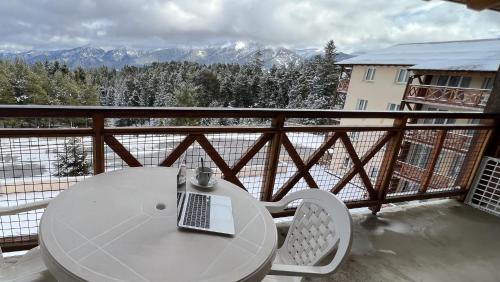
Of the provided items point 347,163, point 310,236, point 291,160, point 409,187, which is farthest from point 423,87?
point 310,236

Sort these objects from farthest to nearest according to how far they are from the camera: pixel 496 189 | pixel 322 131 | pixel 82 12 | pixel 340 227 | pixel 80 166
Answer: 1. pixel 82 12
2. pixel 496 189
3. pixel 322 131
4. pixel 80 166
5. pixel 340 227

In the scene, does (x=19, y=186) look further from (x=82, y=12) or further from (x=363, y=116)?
(x=82, y=12)

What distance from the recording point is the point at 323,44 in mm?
19484

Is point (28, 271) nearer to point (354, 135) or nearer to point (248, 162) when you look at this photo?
point (248, 162)

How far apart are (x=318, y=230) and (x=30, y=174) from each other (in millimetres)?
1748

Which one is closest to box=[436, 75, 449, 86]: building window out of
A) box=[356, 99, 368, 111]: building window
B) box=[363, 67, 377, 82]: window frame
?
box=[363, 67, 377, 82]: window frame

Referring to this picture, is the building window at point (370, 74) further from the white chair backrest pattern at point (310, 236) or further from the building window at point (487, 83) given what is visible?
the white chair backrest pattern at point (310, 236)

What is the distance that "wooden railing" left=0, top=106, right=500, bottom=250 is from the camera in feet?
5.14

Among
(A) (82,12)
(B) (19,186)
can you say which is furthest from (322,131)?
(A) (82,12)

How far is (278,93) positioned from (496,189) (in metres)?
14.3

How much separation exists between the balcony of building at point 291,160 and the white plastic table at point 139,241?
58cm

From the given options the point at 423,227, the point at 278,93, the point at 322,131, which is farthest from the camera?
the point at 278,93

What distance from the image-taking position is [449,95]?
29.7ft

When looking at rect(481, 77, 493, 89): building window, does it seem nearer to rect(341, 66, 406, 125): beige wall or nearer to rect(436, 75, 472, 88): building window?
rect(436, 75, 472, 88): building window
